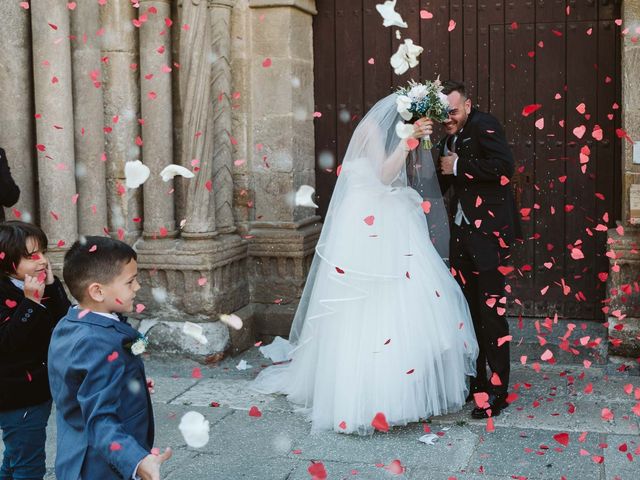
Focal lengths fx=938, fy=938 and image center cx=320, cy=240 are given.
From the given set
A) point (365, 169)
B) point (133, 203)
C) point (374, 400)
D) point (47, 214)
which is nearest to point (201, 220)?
point (133, 203)

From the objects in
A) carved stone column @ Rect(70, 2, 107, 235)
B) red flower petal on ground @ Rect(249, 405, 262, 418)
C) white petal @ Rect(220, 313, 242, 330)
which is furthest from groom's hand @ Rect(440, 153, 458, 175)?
carved stone column @ Rect(70, 2, 107, 235)

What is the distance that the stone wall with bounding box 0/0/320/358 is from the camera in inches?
244

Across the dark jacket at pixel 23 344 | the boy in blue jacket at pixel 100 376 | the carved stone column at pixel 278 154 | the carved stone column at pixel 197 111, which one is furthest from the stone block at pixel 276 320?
the boy in blue jacket at pixel 100 376

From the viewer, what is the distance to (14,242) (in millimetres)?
3531

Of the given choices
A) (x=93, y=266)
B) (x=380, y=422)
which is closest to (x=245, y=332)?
(x=380, y=422)

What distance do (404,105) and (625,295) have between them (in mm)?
1931

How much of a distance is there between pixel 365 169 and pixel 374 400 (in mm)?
1273

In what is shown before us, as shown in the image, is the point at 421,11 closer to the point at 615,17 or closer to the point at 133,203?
the point at 615,17

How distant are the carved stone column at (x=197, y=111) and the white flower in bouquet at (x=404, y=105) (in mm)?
1614

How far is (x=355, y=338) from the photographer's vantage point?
498cm

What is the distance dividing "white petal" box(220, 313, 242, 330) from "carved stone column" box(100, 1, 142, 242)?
2.86 ft

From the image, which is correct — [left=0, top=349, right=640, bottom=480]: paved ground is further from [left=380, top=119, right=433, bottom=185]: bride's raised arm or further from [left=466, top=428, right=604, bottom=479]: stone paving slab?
[left=380, top=119, right=433, bottom=185]: bride's raised arm

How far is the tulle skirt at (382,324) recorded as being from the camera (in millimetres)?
4875

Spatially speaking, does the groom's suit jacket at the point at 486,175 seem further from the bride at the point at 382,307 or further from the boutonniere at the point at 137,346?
the boutonniere at the point at 137,346
